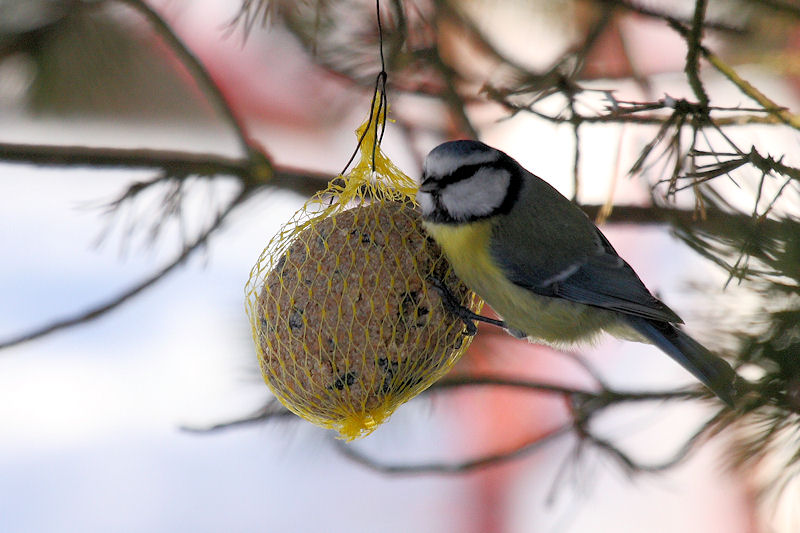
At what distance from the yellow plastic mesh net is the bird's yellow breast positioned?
0.08 ft

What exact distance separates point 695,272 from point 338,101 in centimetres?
74

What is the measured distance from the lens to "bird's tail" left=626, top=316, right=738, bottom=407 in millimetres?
478

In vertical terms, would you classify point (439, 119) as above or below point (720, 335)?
below

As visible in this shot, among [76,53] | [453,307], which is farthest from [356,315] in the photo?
[76,53]

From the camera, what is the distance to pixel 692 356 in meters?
0.65

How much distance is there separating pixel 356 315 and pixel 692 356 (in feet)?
1.01

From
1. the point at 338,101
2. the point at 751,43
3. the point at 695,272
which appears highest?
the point at 751,43

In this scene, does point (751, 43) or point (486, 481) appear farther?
point (486, 481)

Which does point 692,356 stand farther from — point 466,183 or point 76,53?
point 76,53

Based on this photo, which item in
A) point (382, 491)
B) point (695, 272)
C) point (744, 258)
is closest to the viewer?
point (744, 258)

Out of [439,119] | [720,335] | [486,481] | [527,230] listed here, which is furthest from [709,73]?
[486,481]

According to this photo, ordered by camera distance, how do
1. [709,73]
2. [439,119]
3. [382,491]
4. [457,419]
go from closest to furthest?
[709,73] → [439,119] → [457,419] → [382,491]

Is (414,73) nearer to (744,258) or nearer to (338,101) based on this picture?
(338,101)

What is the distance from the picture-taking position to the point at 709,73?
3.71 feet
